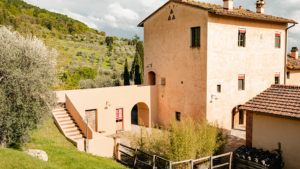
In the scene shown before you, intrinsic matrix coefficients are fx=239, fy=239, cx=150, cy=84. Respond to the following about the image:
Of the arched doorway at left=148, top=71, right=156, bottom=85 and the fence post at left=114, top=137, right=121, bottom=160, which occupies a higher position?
the arched doorway at left=148, top=71, right=156, bottom=85

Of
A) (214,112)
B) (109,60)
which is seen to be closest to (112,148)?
(214,112)

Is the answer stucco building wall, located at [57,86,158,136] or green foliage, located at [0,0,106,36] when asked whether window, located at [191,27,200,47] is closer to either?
stucco building wall, located at [57,86,158,136]

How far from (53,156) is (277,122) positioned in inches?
398

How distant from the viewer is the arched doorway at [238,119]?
18.0 meters

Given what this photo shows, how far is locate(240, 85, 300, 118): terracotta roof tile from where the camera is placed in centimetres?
1077

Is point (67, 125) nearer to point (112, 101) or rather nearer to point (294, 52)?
point (112, 101)

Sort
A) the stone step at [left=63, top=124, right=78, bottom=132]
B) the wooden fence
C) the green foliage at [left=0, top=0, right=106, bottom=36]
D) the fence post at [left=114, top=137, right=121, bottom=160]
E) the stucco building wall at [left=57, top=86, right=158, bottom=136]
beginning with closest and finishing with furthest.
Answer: the wooden fence < the fence post at [left=114, top=137, right=121, bottom=160] < the stone step at [left=63, top=124, right=78, bottom=132] < the stucco building wall at [left=57, top=86, right=158, bottom=136] < the green foliage at [left=0, top=0, right=106, bottom=36]

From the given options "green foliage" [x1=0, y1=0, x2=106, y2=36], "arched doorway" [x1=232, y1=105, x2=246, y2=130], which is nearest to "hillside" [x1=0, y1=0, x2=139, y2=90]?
"green foliage" [x1=0, y1=0, x2=106, y2=36]

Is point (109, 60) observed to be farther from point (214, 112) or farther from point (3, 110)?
point (3, 110)

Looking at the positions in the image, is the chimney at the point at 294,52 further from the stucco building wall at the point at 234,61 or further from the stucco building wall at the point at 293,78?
the stucco building wall at the point at 234,61

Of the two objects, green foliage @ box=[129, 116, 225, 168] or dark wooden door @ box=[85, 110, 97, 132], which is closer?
green foliage @ box=[129, 116, 225, 168]

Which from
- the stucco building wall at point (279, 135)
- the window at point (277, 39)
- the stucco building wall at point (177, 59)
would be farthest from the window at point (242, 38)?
the stucco building wall at point (279, 135)

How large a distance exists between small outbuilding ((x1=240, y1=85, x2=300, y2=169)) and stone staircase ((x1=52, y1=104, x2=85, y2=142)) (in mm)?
8993

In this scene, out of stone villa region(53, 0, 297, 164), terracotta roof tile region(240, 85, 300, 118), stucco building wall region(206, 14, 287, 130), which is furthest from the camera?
stucco building wall region(206, 14, 287, 130)
